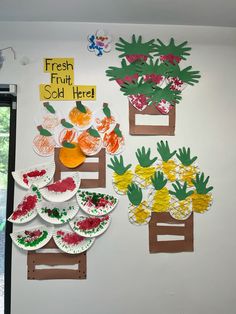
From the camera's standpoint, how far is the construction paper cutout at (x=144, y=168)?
1601 mm

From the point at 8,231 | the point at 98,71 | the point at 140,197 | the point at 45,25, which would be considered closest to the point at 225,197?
the point at 140,197

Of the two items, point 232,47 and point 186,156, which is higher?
point 232,47

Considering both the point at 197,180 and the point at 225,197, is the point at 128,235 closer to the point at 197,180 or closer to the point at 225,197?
the point at 197,180

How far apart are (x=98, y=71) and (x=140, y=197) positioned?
2.66ft

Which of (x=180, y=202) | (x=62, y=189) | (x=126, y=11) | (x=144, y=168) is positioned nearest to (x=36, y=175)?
(x=62, y=189)

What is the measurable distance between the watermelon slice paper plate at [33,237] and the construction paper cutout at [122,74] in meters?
0.98

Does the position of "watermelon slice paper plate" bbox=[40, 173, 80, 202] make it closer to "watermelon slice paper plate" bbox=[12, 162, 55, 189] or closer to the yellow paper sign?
"watermelon slice paper plate" bbox=[12, 162, 55, 189]

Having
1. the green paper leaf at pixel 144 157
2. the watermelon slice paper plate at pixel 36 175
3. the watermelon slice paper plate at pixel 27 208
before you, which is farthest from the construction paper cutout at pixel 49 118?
the green paper leaf at pixel 144 157

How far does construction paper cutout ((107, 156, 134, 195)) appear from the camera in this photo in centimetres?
159

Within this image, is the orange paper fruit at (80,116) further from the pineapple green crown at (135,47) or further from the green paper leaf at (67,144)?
the pineapple green crown at (135,47)

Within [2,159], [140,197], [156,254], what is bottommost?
[156,254]

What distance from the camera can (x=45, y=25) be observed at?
1.65m

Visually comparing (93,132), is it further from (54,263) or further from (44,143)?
(54,263)

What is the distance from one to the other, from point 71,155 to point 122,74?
59 centimetres
